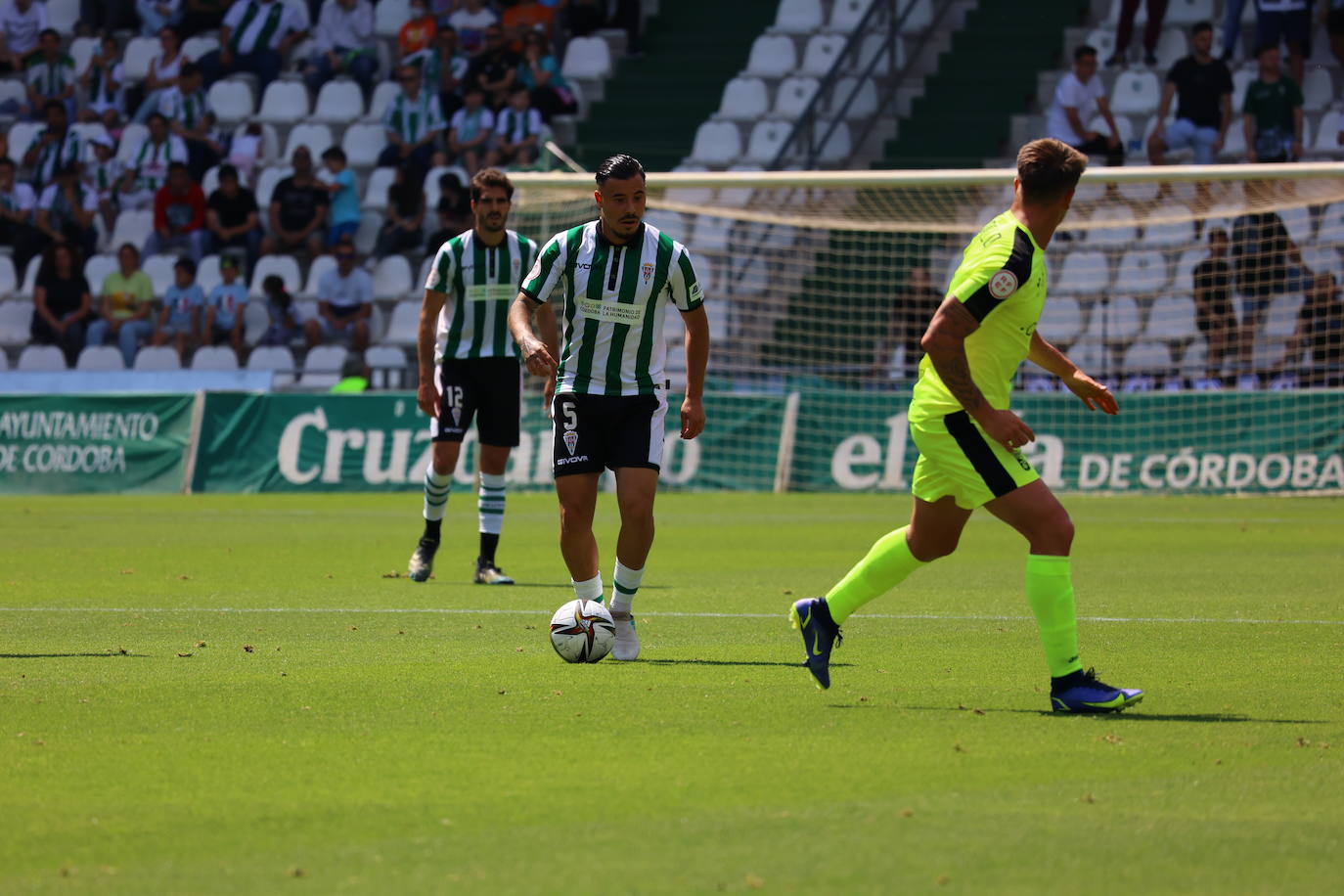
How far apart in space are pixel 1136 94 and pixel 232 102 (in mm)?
14171

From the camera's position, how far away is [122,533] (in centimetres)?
1536

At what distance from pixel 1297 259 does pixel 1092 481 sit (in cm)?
347

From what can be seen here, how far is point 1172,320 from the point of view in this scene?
21156 millimetres

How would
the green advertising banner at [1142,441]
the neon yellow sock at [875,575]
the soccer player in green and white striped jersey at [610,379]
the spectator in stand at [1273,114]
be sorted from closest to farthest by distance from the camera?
the neon yellow sock at [875,575] → the soccer player in green and white striped jersey at [610,379] → the green advertising banner at [1142,441] → the spectator in stand at [1273,114]

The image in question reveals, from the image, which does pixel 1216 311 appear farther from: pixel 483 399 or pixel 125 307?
pixel 125 307

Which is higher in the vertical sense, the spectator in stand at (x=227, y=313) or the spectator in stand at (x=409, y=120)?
the spectator in stand at (x=409, y=120)

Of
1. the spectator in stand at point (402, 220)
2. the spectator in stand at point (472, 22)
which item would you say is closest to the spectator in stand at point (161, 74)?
the spectator in stand at point (472, 22)

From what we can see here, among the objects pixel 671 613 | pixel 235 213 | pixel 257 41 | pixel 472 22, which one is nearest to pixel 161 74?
pixel 257 41

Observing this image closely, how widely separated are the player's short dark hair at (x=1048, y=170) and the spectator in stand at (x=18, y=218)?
79.7 ft

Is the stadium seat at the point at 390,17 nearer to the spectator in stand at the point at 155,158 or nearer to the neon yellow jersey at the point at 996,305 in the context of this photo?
the spectator in stand at the point at 155,158

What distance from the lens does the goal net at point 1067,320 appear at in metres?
19.9

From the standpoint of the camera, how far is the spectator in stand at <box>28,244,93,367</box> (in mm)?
26000

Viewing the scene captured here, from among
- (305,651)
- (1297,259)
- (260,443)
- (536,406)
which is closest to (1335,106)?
(1297,259)

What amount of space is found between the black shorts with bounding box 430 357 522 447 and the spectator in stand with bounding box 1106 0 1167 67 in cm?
1545
